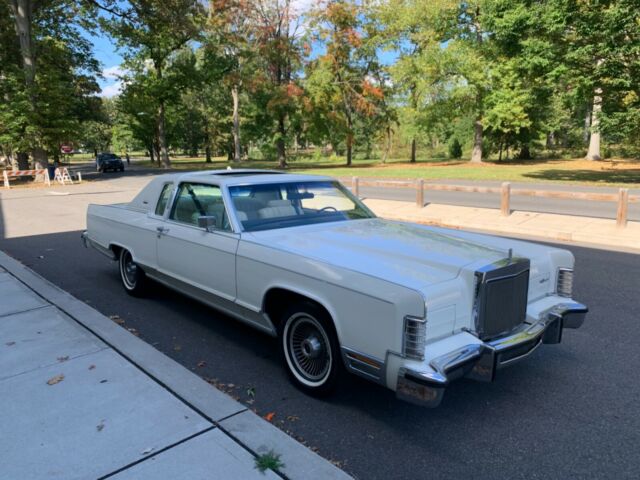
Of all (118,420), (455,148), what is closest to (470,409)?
(118,420)

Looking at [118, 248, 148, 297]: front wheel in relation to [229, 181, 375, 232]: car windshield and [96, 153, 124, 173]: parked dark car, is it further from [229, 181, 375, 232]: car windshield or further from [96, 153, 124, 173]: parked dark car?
[96, 153, 124, 173]: parked dark car

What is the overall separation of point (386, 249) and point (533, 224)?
25.5 ft

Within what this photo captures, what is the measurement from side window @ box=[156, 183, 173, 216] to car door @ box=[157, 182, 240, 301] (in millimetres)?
238

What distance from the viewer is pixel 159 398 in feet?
11.0

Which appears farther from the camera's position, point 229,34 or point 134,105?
point 134,105

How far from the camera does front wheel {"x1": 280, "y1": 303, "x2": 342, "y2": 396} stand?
328 centimetres

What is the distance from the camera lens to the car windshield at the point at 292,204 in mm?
4242

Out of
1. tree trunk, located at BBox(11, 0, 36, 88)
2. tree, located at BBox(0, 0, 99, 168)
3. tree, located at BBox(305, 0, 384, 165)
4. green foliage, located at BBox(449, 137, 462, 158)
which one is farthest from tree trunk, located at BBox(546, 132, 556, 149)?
tree trunk, located at BBox(11, 0, 36, 88)

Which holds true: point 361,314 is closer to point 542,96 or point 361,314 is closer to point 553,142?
point 542,96

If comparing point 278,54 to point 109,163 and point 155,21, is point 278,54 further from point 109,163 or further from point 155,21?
point 109,163

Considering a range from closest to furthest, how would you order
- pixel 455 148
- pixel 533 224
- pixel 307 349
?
pixel 307 349, pixel 533 224, pixel 455 148

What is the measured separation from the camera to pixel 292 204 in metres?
4.52

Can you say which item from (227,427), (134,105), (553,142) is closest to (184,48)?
(134,105)

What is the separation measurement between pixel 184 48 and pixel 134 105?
7.80 meters
